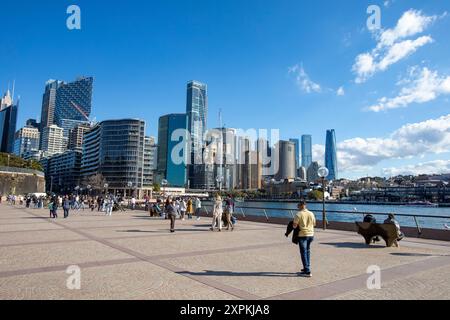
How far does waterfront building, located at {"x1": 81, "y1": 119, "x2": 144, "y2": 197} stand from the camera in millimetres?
157875

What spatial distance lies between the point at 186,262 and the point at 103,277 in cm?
249

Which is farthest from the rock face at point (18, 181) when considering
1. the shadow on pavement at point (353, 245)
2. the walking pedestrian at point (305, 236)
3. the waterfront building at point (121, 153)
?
the walking pedestrian at point (305, 236)

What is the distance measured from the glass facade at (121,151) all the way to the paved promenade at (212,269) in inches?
5867

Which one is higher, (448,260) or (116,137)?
(116,137)

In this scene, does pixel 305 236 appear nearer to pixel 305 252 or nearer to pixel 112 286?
pixel 305 252

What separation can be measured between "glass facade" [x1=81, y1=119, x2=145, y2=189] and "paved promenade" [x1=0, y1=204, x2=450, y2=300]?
14903 cm

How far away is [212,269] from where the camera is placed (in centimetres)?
859

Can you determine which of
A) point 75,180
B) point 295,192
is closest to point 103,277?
point 295,192

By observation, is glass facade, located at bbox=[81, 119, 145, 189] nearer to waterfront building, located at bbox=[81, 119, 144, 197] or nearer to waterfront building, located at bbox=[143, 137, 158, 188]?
waterfront building, located at bbox=[81, 119, 144, 197]

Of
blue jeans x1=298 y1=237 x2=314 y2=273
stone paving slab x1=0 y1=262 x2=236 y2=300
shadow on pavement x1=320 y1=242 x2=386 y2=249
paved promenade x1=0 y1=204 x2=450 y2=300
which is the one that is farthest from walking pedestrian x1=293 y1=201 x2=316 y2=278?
shadow on pavement x1=320 y1=242 x2=386 y2=249

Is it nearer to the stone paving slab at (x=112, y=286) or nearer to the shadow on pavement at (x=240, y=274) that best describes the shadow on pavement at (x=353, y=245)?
the shadow on pavement at (x=240, y=274)

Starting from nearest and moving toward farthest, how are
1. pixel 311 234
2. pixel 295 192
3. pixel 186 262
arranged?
pixel 311 234 → pixel 186 262 → pixel 295 192
